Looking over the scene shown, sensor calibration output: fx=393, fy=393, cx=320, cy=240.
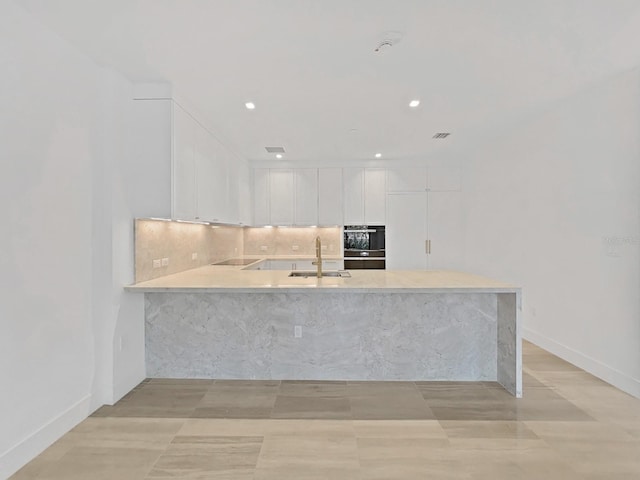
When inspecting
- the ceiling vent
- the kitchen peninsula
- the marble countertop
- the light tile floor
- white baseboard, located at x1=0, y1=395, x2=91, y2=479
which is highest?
the ceiling vent

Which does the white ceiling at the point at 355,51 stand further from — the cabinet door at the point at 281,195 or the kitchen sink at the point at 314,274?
the cabinet door at the point at 281,195

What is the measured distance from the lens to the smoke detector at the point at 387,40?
A: 239 cm

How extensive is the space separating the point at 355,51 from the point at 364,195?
3.76 meters

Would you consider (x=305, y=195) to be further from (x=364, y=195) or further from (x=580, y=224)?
(x=580, y=224)

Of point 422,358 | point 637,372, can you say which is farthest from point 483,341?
point 637,372

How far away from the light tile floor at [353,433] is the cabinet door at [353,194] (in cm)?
337

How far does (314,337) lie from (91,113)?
245 cm

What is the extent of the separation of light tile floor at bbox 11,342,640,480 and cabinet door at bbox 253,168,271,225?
333cm

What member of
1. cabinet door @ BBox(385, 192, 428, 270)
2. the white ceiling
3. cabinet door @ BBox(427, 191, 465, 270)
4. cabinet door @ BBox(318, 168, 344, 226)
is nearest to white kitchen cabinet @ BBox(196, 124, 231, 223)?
the white ceiling

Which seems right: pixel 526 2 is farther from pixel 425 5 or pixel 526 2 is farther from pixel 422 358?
pixel 422 358

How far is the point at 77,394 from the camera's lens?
8.73ft

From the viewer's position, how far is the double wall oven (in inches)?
249

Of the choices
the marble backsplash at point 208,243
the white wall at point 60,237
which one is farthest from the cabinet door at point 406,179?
the white wall at point 60,237

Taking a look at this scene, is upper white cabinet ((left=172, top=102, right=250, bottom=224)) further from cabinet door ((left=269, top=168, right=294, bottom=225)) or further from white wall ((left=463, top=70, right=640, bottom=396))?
white wall ((left=463, top=70, right=640, bottom=396))
